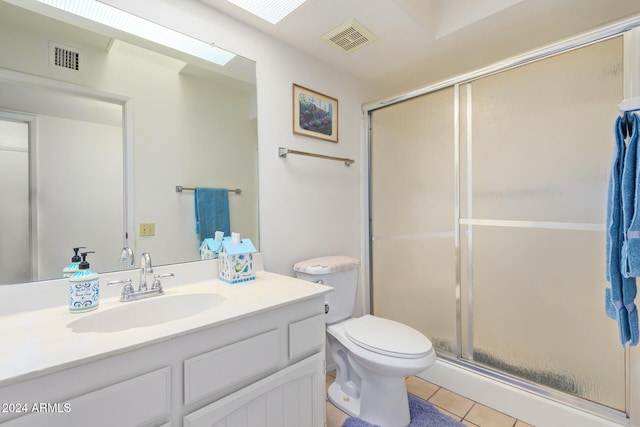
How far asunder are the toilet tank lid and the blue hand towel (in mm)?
1196

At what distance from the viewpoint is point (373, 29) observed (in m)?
1.68

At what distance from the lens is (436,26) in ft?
5.87

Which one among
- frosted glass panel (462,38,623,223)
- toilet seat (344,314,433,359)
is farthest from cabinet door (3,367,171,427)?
frosted glass panel (462,38,623,223)

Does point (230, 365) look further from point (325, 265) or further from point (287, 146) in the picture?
point (287, 146)

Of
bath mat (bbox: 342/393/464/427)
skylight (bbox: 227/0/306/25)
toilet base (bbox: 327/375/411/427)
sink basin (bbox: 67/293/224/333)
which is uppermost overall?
skylight (bbox: 227/0/306/25)

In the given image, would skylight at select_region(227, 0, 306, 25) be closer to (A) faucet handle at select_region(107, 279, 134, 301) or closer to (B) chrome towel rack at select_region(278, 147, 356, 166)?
(B) chrome towel rack at select_region(278, 147, 356, 166)

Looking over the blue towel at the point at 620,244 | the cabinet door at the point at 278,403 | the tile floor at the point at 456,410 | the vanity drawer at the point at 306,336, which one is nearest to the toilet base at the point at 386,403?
the tile floor at the point at 456,410

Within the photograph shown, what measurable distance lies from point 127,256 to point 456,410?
6.21ft

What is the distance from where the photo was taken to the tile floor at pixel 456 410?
150cm

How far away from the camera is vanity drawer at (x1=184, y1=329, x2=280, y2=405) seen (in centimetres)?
81

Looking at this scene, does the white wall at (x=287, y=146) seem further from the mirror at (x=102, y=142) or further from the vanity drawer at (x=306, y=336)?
the vanity drawer at (x=306, y=336)

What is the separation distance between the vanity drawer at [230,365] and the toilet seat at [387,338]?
573mm

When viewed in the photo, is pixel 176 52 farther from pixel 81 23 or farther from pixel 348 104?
pixel 348 104

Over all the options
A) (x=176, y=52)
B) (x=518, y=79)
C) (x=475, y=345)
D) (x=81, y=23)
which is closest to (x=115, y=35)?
(x=81, y=23)
